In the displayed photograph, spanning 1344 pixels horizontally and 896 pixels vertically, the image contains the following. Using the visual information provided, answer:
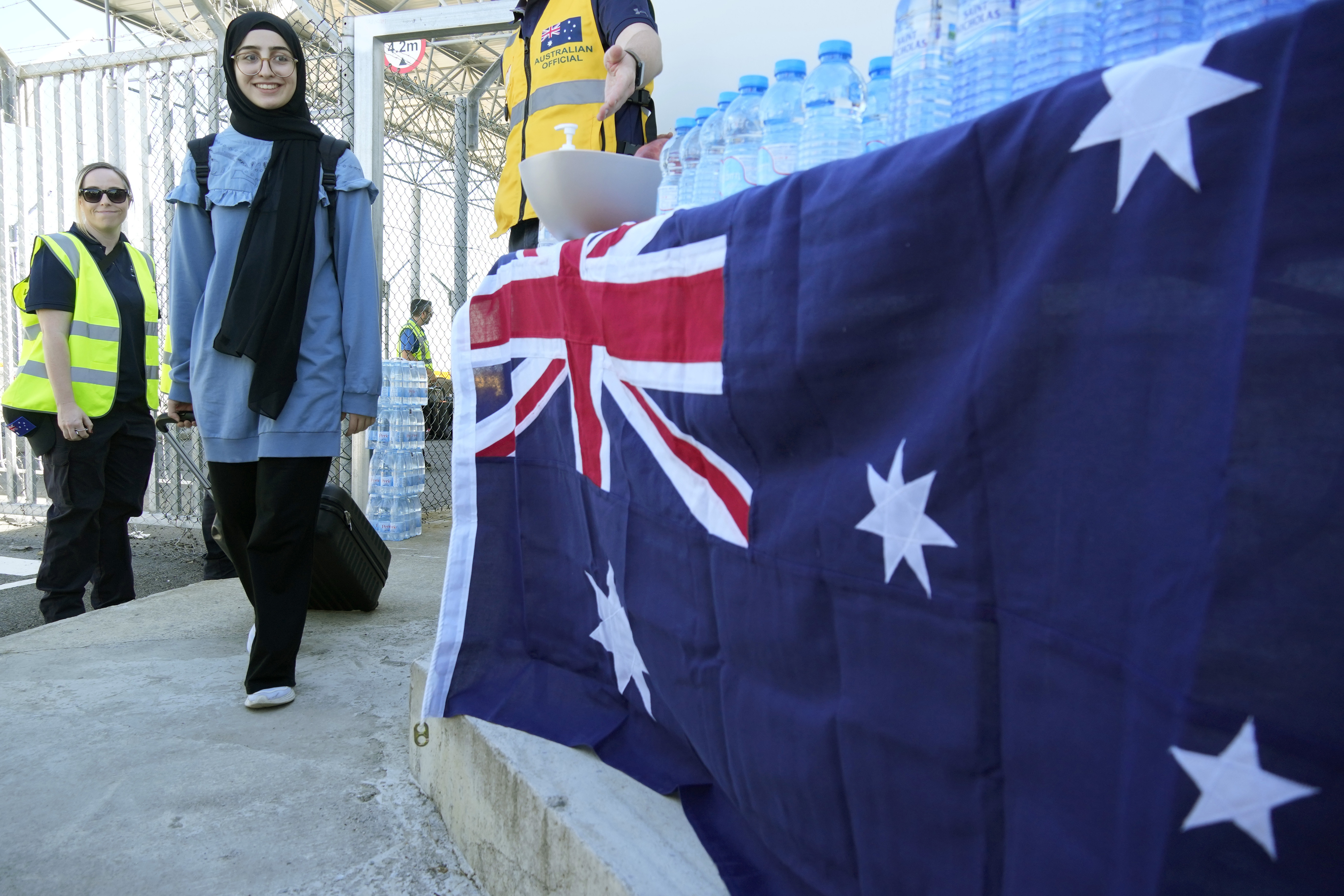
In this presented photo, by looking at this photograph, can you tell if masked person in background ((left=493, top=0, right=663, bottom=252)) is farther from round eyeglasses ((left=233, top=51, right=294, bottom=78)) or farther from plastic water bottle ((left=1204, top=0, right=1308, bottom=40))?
plastic water bottle ((left=1204, top=0, right=1308, bottom=40))

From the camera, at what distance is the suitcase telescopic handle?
4.18m

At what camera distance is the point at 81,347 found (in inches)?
137

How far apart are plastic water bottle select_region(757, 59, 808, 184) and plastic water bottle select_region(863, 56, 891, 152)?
11 cm

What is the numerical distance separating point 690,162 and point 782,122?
317 mm

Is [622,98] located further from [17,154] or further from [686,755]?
[17,154]

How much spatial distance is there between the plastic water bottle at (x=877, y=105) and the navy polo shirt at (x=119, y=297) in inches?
133

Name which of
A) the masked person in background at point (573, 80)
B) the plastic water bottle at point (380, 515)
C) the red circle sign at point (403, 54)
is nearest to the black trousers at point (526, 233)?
the masked person in background at point (573, 80)

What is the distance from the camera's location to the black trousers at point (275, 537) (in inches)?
91.6

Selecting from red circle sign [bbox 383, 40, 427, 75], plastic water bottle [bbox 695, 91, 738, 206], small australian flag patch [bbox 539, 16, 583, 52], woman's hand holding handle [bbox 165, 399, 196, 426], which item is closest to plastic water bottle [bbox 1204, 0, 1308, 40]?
plastic water bottle [bbox 695, 91, 738, 206]

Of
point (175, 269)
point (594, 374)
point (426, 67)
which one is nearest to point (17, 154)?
point (175, 269)

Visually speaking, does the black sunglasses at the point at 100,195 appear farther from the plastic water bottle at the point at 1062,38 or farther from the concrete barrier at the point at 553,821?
the plastic water bottle at the point at 1062,38

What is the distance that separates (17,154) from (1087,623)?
25.6ft

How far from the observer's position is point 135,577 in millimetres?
4637

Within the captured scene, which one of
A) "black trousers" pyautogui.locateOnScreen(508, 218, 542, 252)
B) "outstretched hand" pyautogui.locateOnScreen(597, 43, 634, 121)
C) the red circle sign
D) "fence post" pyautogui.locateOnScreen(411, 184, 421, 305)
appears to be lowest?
"black trousers" pyautogui.locateOnScreen(508, 218, 542, 252)
